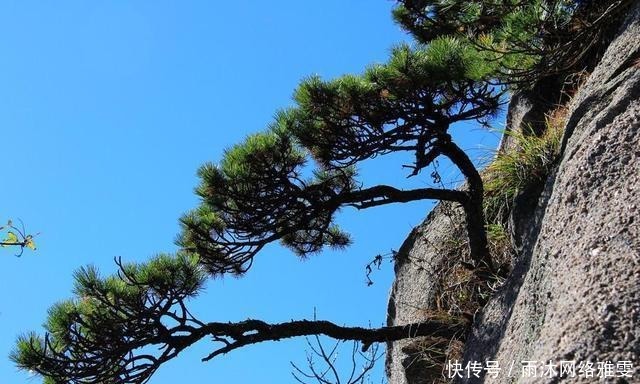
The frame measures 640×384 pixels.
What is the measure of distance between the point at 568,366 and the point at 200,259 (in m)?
2.47

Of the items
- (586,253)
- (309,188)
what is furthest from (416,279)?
Answer: (586,253)

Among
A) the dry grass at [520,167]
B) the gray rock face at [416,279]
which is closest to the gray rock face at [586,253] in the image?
the dry grass at [520,167]

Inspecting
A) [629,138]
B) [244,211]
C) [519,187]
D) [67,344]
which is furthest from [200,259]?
[629,138]

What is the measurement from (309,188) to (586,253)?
1.94 metres

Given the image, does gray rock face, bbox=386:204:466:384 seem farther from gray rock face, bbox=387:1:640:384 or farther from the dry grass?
gray rock face, bbox=387:1:640:384

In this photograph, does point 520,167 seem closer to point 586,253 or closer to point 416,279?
point 416,279

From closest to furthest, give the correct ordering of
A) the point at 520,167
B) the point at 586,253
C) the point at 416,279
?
the point at 586,253, the point at 520,167, the point at 416,279

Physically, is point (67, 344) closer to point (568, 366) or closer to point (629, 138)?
point (568, 366)

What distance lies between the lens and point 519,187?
4512mm

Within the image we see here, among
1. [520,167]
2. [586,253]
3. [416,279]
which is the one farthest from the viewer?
[416,279]

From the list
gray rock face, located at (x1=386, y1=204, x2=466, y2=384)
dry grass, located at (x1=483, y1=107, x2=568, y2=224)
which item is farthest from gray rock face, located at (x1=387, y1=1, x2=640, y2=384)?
gray rock face, located at (x1=386, y1=204, x2=466, y2=384)

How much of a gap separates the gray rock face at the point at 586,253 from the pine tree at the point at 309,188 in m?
0.55

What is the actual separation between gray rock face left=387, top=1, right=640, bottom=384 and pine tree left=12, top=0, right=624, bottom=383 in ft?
1.79

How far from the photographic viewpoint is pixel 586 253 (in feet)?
10.3
